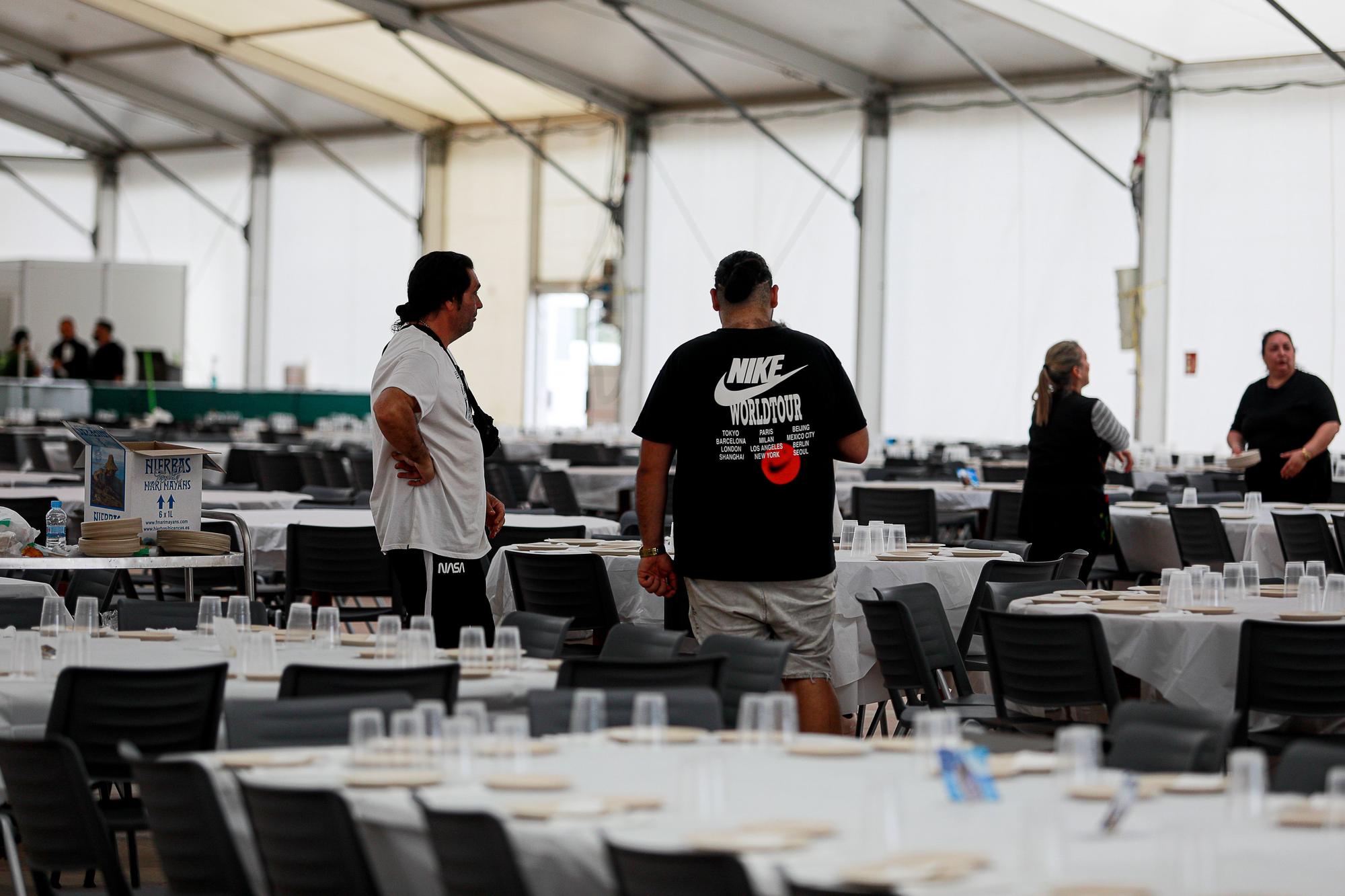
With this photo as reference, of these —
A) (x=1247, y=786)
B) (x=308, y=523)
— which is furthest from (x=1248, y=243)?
(x=1247, y=786)

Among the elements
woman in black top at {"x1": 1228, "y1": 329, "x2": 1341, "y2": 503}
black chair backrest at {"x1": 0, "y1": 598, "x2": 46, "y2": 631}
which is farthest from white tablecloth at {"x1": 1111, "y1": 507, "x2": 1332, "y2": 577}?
black chair backrest at {"x1": 0, "y1": 598, "x2": 46, "y2": 631}

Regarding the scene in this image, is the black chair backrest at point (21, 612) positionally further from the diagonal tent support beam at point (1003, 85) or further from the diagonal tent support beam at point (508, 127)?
the diagonal tent support beam at point (508, 127)

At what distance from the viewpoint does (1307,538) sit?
8352 millimetres

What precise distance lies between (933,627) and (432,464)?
1719 millimetres

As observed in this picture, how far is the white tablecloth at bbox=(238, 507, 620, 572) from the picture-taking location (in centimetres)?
778

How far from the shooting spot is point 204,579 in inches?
337

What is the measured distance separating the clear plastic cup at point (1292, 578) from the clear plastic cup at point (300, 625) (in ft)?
10.6

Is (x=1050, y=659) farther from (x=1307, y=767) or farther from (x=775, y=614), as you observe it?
(x=1307, y=767)

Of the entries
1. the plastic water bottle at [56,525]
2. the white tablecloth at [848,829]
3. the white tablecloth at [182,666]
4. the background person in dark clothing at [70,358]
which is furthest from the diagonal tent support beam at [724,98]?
the white tablecloth at [848,829]

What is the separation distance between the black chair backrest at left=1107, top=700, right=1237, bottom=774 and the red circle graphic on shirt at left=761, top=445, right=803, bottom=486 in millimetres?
1631

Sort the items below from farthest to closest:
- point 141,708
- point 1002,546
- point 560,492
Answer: point 560,492 < point 1002,546 < point 141,708

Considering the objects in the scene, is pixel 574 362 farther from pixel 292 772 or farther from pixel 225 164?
pixel 292 772

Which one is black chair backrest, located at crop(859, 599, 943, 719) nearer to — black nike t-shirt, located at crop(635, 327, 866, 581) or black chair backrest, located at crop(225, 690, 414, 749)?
black nike t-shirt, located at crop(635, 327, 866, 581)

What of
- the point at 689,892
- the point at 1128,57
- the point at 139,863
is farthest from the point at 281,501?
the point at 1128,57
